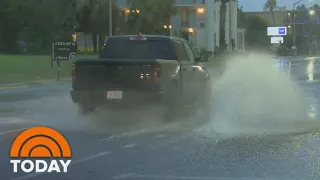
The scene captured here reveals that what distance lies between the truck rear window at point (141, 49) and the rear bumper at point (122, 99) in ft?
6.63

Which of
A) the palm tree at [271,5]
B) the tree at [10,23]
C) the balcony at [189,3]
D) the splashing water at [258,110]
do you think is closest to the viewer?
the splashing water at [258,110]

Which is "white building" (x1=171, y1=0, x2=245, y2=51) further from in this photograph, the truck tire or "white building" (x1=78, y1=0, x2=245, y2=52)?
the truck tire

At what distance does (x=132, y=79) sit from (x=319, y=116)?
486cm

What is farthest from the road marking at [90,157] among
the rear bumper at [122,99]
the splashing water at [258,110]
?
the rear bumper at [122,99]

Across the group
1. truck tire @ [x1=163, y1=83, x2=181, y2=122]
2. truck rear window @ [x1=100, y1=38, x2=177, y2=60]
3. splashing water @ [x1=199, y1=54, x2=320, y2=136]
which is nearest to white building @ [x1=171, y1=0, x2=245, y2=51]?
splashing water @ [x1=199, y1=54, x2=320, y2=136]

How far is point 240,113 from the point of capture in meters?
15.5

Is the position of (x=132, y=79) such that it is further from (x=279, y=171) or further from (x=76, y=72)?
(x=279, y=171)

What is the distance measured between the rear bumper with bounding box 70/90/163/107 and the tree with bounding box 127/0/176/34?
45.1 m

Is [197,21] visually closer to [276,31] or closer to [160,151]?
[276,31]

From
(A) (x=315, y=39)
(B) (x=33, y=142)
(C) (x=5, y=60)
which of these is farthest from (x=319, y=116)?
(A) (x=315, y=39)

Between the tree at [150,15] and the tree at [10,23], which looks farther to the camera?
the tree at [10,23]

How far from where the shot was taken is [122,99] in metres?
13.1

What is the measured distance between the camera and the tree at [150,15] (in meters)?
60.0

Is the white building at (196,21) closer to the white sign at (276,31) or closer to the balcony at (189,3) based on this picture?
the balcony at (189,3)
